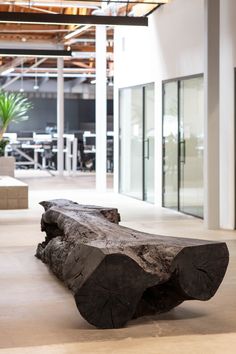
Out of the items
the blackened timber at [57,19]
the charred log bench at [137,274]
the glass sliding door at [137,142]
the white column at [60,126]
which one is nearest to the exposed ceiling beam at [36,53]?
the glass sliding door at [137,142]

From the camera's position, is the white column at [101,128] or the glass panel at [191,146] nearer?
the glass panel at [191,146]

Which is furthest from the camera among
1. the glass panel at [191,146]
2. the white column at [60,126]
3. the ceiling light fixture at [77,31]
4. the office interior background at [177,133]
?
the white column at [60,126]

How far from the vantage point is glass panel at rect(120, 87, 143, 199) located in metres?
12.6

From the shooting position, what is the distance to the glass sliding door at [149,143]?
11922 millimetres

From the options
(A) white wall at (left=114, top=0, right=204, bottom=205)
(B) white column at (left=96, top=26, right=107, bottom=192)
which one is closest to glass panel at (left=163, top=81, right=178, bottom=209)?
(A) white wall at (left=114, top=0, right=204, bottom=205)

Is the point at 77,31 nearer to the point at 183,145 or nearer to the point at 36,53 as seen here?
the point at 36,53

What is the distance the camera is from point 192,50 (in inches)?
391

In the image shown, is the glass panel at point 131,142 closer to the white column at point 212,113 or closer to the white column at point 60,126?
the white column at point 212,113

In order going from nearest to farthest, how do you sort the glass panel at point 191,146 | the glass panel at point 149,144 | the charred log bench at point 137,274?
the charred log bench at point 137,274 → the glass panel at point 191,146 → the glass panel at point 149,144

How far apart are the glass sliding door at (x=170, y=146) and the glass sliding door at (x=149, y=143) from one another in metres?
0.68

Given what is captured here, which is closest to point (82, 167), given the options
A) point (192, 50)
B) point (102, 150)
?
point (102, 150)

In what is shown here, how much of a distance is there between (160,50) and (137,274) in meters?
7.65

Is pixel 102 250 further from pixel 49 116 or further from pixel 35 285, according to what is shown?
pixel 49 116

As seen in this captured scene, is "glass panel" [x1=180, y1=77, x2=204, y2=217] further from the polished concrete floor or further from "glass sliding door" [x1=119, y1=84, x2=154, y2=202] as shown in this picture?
the polished concrete floor
